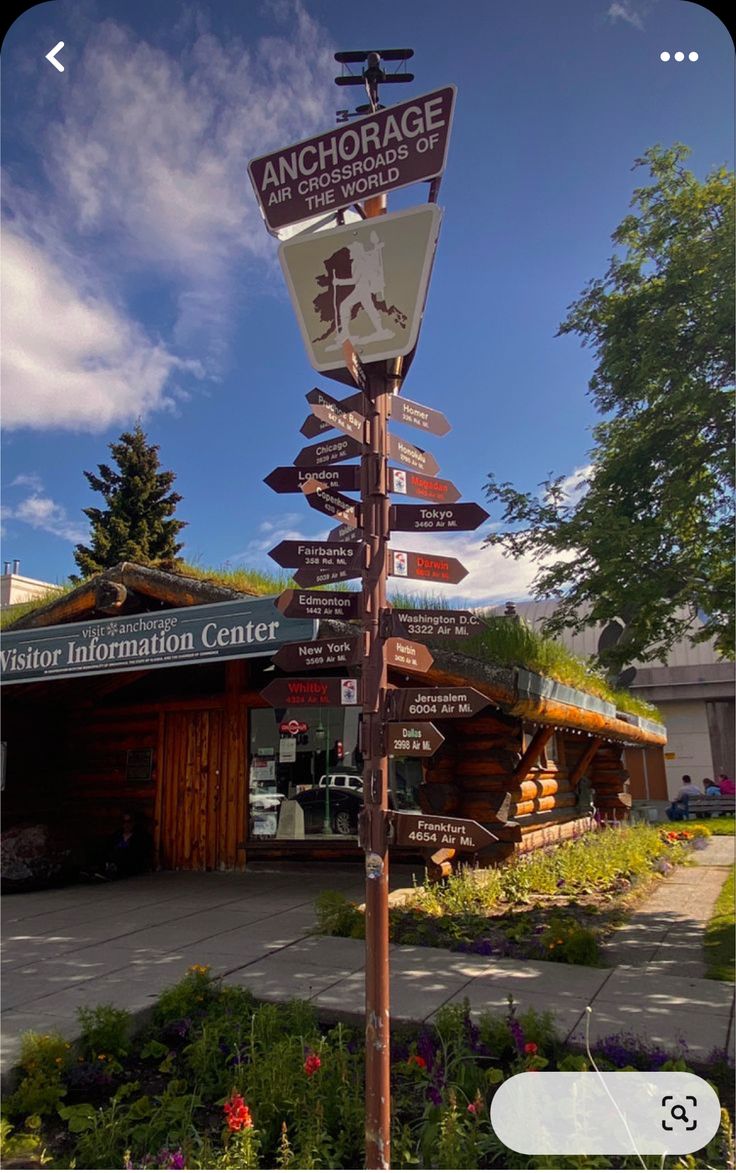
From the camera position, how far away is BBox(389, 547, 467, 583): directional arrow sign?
3434mm

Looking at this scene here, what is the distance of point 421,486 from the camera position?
360cm

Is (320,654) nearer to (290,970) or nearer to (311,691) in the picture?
(311,691)

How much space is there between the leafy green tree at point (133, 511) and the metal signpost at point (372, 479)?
28941 mm

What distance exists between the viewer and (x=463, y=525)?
3.49 m

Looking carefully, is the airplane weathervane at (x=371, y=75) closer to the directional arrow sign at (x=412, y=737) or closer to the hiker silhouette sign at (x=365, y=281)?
the hiker silhouette sign at (x=365, y=281)

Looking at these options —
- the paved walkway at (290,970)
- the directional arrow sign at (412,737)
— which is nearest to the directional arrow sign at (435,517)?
the directional arrow sign at (412,737)

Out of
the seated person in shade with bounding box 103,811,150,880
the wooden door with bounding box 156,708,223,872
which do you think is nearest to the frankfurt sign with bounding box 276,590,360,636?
the wooden door with bounding box 156,708,223,872

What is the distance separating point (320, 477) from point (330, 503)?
136mm

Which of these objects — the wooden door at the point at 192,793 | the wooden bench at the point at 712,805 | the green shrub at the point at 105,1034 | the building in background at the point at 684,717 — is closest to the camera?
the green shrub at the point at 105,1034

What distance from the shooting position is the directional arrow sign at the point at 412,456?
11.9 ft

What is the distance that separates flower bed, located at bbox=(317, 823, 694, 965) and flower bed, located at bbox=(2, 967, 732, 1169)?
1850 millimetres

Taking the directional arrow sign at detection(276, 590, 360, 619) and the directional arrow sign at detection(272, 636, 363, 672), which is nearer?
the directional arrow sign at detection(272, 636, 363, 672)

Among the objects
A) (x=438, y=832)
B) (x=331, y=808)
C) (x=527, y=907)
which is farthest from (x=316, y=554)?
(x=331, y=808)

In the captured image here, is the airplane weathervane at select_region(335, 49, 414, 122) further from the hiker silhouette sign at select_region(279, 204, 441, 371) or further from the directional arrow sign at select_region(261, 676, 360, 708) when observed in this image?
the directional arrow sign at select_region(261, 676, 360, 708)
